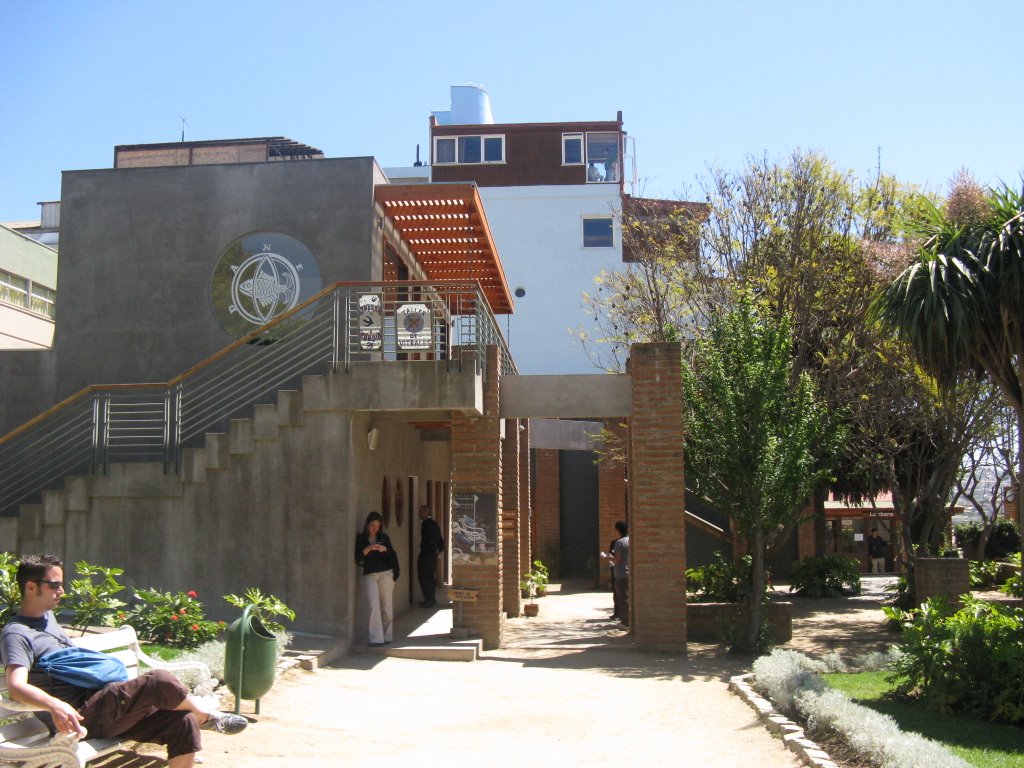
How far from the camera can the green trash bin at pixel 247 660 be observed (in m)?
8.09

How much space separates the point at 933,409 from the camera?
18719mm

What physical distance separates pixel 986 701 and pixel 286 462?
8389mm

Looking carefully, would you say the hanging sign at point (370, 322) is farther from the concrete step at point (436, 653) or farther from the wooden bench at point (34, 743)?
the wooden bench at point (34, 743)

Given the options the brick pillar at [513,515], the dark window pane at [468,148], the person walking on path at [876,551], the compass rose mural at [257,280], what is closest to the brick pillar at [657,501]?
the brick pillar at [513,515]

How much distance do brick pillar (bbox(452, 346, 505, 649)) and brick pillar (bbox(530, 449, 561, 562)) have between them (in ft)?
46.9

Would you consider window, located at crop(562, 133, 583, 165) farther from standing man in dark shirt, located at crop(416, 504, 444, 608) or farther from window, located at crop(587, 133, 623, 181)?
standing man in dark shirt, located at crop(416, 504, 444, 608)

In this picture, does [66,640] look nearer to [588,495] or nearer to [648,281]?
[648,281]

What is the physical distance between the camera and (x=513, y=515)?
671 inches

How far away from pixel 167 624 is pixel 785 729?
19.7 ft

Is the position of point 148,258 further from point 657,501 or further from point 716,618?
point 716,618

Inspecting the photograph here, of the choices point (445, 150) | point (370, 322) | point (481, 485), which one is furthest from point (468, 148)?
point (481, 485)

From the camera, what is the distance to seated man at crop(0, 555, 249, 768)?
572cm

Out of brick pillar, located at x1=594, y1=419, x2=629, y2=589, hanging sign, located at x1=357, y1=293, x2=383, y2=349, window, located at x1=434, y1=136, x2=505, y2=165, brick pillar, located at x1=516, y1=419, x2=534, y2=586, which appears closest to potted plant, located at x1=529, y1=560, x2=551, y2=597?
brick pillar, located at x1=516, y1=419, x2=534, y2=586

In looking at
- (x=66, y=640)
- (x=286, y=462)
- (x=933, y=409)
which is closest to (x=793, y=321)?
(x=933, y=409)
